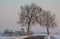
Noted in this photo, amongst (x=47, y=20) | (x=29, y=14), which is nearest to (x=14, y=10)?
(x=29, y=14)

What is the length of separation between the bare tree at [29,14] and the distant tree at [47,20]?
104 millimetres

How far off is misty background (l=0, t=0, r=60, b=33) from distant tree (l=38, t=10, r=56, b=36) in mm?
73

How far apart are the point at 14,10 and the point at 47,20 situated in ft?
2.09

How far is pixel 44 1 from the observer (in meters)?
2.98

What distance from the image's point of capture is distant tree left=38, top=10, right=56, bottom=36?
2908 mm

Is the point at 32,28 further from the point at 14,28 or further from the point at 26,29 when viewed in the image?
the point at 14,28

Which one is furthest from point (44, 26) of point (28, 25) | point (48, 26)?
point (28, 25)

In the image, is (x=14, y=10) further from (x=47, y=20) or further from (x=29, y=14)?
(x=47, y=20)

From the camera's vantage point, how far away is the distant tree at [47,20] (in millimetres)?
2908

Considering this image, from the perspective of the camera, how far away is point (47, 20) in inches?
115

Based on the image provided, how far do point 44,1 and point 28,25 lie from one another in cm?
54

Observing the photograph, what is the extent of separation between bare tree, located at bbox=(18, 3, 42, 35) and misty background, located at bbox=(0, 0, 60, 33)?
77 mm

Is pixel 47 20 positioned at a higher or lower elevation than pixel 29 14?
lower

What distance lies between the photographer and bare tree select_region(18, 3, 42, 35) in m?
2.93
